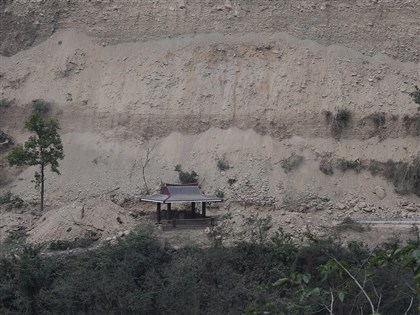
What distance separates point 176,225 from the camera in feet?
105

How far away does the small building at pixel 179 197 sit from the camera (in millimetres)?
32062

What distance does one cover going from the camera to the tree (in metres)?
35.3

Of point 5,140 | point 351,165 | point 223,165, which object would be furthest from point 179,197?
point 5,140

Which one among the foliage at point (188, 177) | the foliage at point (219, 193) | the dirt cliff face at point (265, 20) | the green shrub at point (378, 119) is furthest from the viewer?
the dirt cliff face at point (265, 20)

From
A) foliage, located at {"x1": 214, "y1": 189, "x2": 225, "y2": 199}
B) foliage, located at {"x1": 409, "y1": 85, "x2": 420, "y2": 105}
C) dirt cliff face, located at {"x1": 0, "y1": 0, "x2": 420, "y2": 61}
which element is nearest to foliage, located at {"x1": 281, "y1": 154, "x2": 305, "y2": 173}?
foliage, located at {"x1": 214, "y1": 189, "x2": 225, "y2": 199}

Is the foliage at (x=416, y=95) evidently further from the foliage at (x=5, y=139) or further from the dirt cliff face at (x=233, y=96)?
the foliage at (x=5, y=139)

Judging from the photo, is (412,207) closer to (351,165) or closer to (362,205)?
(362,205)

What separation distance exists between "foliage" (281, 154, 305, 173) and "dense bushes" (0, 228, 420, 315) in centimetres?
615

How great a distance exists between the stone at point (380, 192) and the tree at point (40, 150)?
1295 centimetres

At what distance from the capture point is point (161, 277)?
27922mm

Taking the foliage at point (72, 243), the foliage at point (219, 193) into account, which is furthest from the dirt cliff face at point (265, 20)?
the foliage at point (72, 243)

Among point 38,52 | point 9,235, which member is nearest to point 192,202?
point 9,235

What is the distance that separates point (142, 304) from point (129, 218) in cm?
711

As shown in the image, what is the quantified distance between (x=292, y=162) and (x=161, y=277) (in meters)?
10.3
